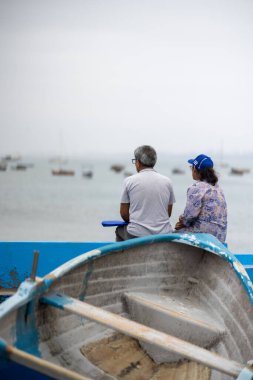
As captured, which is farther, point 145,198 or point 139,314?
point 145,198

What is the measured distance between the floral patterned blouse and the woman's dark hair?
59 mm

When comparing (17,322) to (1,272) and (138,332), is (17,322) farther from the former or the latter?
(1,272)

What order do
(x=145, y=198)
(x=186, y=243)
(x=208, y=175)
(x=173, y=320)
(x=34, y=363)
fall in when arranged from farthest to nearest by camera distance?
(x=208, y=175) < (x=145, y=198) < (x=186, y=243) < (x=173, y=320) < (x=34, y=363)

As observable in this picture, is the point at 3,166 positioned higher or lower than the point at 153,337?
lower

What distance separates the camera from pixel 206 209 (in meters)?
5.16

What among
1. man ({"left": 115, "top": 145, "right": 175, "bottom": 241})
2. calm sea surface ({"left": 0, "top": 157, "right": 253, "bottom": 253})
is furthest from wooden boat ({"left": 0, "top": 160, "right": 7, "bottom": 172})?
man ({"left": 115, "top": 145, "right": 175, "bottom": 241})

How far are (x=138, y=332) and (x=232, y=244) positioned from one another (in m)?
22.2

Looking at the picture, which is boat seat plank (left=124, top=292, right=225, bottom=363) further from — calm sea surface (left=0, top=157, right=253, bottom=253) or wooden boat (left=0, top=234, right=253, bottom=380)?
calm sea surface (left=0, top=157, right=253, bottom=253)

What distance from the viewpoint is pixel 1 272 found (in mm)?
6285

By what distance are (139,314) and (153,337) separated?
1090 millimetres

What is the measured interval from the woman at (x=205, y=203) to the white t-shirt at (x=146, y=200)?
229 mm

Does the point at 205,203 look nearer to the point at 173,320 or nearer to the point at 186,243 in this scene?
the point at 186,243

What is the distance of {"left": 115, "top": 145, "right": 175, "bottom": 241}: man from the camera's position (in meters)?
5.09

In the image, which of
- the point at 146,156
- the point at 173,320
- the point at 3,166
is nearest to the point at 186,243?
the point at 173,320
